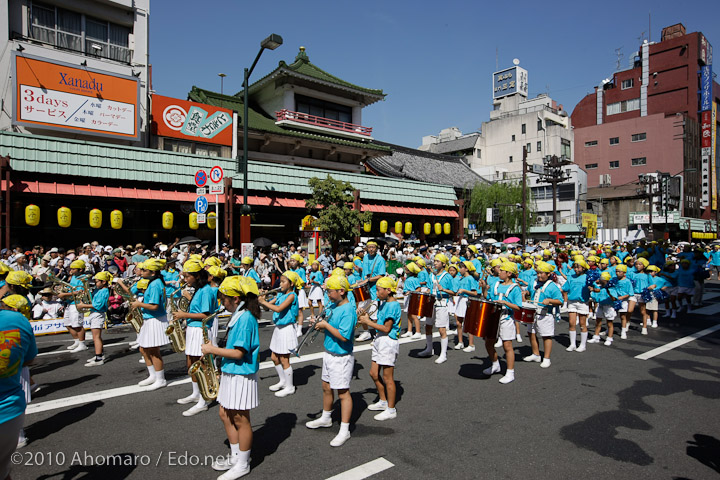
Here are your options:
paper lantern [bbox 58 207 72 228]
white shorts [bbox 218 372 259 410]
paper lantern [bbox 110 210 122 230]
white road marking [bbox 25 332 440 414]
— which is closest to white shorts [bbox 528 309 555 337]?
white shorts [bbox 218 372 259 410]

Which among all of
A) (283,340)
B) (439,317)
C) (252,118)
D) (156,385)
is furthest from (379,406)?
(252,118)

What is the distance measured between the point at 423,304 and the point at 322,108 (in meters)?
24.4

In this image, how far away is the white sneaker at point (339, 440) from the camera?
4809 millimetres

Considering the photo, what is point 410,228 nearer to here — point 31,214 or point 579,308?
point 579,308

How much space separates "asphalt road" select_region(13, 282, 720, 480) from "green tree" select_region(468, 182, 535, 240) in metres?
30.1

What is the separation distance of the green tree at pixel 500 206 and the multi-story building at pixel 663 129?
793 inches

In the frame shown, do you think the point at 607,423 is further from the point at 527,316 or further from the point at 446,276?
the point at 446,276

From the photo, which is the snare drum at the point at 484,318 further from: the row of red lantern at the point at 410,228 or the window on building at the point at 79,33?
the window on building at the point at 79,33

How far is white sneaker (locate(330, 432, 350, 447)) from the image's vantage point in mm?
4809

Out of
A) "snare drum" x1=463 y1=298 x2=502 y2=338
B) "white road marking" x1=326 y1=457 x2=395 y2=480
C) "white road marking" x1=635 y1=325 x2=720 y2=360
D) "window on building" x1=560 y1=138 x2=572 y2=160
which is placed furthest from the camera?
"window on building" x1=560 y1=138 x2=572 y2=160

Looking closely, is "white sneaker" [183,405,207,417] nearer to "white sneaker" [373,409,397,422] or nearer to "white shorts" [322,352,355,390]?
"white shorts" [322,352,355,390]

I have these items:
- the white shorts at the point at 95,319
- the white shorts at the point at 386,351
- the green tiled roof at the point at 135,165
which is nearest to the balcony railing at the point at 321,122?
the green tiled roof at the point at 135,165

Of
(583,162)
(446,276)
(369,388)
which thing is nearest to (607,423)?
(369,388)

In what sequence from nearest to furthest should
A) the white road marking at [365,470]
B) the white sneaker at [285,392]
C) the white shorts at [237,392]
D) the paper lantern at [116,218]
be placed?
the white shorts at [237,392], the white road marking at [365,470], the white sneaker at [285,392], the paper lantern at [116,218]
